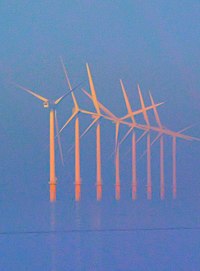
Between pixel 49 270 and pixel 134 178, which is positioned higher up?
pixel 134 178

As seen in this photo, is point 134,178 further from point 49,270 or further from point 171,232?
point 49,270

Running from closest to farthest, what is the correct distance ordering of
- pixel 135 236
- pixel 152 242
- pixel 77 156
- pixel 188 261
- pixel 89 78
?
pixel 188 261
pixel 152 242
pixel 135 236
pixel 89 78
pixel 77 156

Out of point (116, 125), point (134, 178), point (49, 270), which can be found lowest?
point (49, 270)

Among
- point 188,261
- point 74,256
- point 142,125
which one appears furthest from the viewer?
point 142,125

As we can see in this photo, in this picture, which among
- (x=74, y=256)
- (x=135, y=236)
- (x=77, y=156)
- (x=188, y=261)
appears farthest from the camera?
(x=77, y=156)

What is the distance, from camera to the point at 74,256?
357 inches

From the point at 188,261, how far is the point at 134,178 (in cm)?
1960

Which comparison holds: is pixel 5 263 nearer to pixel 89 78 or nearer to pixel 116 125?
pixel 89 78

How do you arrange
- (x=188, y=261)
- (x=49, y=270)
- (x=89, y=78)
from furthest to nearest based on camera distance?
(x=89, y=78) → (x=188, y=261) → (x=49, y=270)

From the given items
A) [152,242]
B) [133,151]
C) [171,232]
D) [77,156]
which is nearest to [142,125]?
[133,151]

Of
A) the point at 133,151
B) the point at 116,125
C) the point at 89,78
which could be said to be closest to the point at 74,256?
the point at 89,78

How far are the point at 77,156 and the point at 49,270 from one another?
17.4 metres

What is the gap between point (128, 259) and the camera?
868 centimetres

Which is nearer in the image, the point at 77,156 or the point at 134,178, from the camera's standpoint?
the point at 77,156
